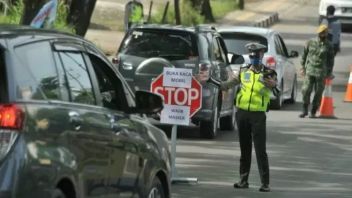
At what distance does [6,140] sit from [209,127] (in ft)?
36.6

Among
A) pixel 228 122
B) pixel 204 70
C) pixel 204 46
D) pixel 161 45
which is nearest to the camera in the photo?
pixel 204 70

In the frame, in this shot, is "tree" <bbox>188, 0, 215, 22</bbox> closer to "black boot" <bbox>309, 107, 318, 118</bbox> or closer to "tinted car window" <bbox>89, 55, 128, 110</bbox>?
"black boot" <bbox>309, 107, 318, 118</bbox>

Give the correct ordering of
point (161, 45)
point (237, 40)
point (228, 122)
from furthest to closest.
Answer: point (237, 40) < point (228, 122) < point (161, 45)

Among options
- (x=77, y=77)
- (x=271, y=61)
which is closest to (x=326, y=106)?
(x=271, y=61)

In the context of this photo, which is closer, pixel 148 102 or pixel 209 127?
pixel 148 102

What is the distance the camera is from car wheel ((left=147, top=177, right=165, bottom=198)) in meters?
8.03

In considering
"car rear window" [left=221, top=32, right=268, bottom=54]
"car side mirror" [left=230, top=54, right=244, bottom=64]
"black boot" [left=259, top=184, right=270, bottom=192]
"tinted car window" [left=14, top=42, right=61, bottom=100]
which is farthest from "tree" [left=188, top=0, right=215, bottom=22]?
"tinted car window" [left=14, top=42, right=61, bottom=100]

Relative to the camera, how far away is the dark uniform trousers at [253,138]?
39.2ft

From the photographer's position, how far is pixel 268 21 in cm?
4344

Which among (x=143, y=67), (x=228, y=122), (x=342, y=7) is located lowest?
(x=342, y=7)

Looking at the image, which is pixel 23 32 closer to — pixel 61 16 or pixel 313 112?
pixel 313 112

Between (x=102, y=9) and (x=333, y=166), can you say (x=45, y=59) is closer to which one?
(x=333, y=166)

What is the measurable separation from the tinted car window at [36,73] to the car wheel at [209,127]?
10.2 m

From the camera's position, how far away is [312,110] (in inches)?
801
